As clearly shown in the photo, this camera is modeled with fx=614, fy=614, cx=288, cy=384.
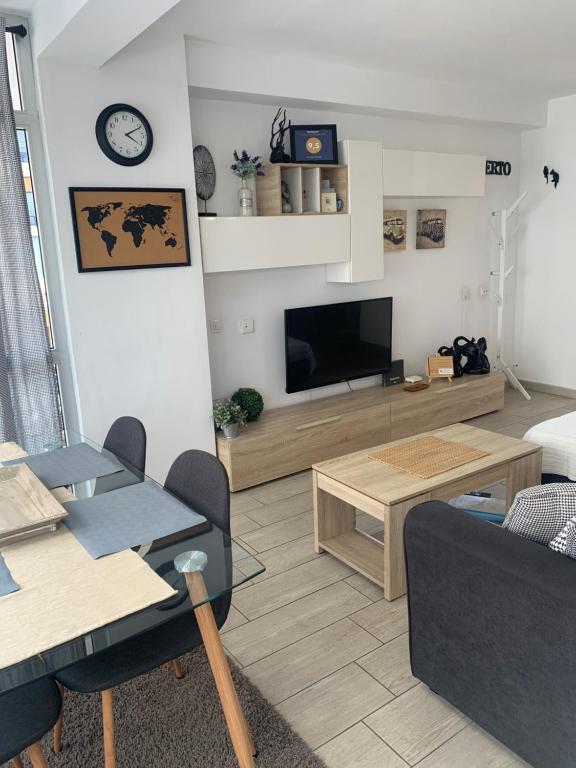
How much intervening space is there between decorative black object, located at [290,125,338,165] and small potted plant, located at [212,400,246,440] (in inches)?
64.7

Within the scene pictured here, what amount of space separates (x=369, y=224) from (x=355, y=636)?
285 centimetres

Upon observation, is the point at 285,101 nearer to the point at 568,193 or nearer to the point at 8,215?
the point at 8,215

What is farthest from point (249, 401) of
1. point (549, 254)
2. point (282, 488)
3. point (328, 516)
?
point (549, 254)

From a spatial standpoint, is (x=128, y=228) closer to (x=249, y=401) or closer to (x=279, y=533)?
(x=249, y=401)

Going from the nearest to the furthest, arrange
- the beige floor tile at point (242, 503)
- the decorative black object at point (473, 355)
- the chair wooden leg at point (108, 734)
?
Result: the chair wooden leg at point (108, 734) → the beige floor tile at point (242, 503) → the decorative black object at point (473, 355)

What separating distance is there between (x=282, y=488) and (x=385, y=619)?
1.47 m

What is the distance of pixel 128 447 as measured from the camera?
246 cm

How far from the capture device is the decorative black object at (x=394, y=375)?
4891mm

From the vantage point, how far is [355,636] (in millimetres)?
2434

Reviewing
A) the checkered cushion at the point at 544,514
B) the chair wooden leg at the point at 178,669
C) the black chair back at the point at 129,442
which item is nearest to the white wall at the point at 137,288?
the black chair back at the point at 129,442

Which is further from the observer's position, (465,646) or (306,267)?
(306,267)

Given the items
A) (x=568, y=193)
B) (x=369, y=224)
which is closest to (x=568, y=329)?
(x=568, y=193)

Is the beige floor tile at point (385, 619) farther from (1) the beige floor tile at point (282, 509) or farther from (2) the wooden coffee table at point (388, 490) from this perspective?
(1) the beige floor tile at point (282, 509)

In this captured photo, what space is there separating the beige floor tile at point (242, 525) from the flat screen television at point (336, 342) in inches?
42.6
